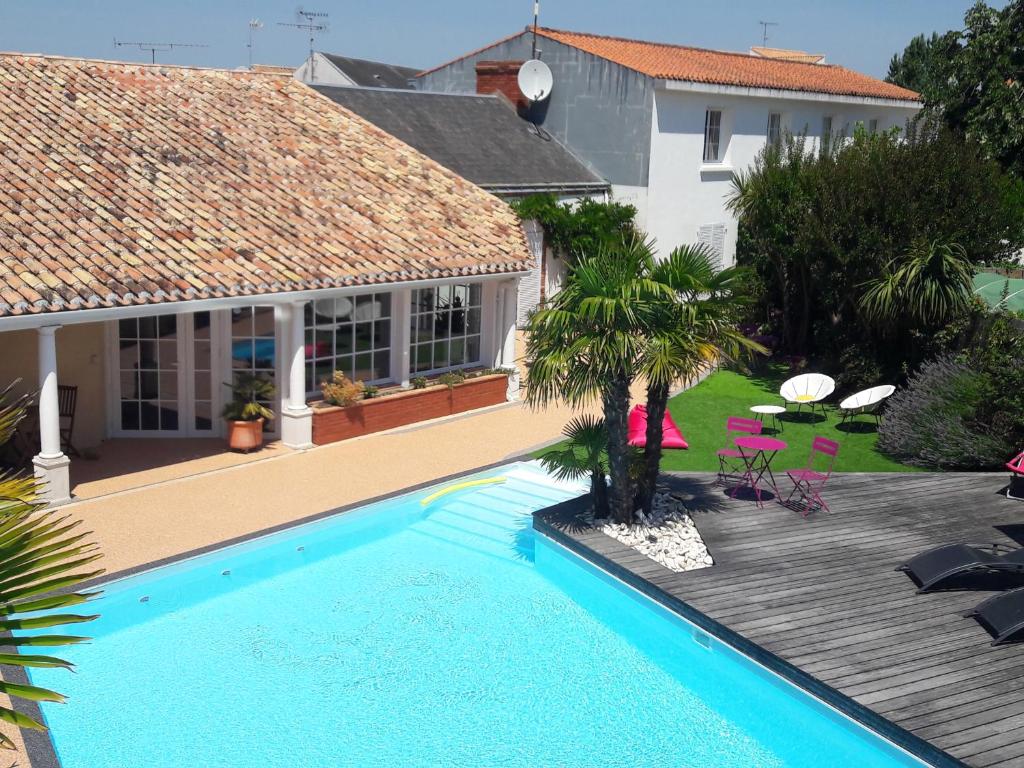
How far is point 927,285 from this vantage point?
19.9 m

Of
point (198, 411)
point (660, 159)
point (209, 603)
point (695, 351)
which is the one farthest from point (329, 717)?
point (660, 159)

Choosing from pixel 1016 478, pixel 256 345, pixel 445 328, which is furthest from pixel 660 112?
pixel 1016 478

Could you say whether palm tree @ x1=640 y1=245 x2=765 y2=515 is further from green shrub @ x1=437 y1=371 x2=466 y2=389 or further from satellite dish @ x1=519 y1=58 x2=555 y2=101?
satellite dish @ x1=519 y1=58 x2=555 y2=101

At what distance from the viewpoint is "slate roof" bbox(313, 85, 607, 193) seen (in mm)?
28062

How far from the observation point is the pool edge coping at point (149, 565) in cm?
Answer: 916

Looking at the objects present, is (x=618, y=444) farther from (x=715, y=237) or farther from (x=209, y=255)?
(x=715, y=237)

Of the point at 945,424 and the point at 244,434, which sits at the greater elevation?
the point at 945,424

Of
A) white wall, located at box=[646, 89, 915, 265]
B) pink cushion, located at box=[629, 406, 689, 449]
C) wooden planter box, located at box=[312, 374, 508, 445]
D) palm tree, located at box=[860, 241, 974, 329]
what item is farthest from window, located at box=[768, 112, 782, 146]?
pink cushion, located at box=[629, 406, 689, 449]

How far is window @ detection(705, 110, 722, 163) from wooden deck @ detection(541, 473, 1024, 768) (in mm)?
17625

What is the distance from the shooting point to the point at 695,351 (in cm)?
1254

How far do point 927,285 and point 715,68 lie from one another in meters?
16.1

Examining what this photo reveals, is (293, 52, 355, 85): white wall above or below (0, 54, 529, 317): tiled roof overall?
above

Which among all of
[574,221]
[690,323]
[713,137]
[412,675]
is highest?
[713,137]

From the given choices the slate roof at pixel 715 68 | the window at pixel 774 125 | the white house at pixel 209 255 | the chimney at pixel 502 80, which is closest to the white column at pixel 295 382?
the white house at pixel 209 255
